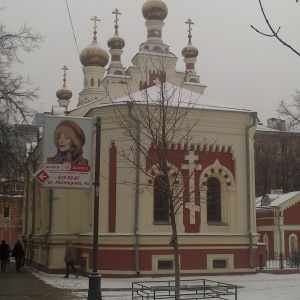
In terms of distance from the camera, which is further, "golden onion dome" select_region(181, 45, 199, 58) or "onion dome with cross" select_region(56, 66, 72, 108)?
"onion dome with cross" select_region(56, 66, 72, 108)

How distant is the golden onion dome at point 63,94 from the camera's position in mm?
44938

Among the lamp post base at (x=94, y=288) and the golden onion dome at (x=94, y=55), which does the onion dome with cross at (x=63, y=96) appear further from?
the lamp post base at (x=94, y=288)

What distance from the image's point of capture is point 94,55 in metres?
39.4

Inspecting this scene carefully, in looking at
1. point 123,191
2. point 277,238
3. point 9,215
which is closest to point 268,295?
point 123,191

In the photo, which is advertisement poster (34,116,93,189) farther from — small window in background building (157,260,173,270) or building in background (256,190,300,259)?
building in background (256,190,300,259)

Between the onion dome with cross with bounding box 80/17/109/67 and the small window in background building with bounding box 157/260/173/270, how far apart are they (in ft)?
73.0

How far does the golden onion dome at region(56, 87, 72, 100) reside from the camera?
147ft

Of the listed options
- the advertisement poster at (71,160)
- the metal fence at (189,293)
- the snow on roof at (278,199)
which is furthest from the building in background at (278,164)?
the advertisement poster at (71,160)

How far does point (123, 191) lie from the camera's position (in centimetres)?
2062

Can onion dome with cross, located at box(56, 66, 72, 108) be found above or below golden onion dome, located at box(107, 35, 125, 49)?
below

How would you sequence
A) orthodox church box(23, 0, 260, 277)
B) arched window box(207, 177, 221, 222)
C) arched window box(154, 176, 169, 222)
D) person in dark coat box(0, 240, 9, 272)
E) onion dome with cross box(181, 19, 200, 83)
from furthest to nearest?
onion dome with cross box(181, 19, 200, 83) → person in dark coat box(0, 240, 9, 272) → arched window box(207, 177, 221, 222) → arched window box(154, 176, 169, 222) → orthodox church box(23, 0, 260, 277)

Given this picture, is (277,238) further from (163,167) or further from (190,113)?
(163,167)

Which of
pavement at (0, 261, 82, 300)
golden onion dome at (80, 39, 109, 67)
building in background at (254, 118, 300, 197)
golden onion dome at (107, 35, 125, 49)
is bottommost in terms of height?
pavement at (0, 261, 82, 300)

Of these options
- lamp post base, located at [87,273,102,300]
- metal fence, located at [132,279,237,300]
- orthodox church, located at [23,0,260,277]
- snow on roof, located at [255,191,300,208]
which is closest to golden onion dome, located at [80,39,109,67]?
snow on roof, located at [255,191,300,208]
